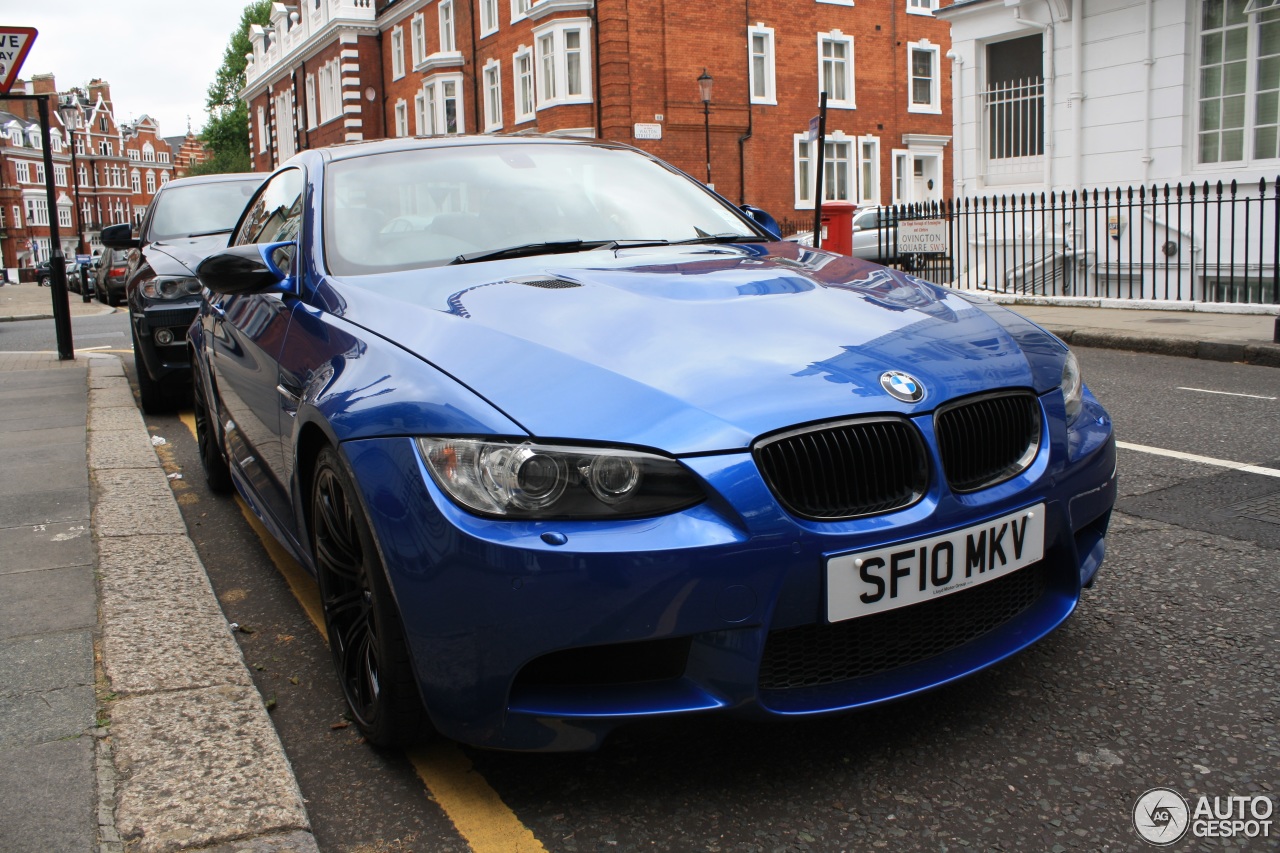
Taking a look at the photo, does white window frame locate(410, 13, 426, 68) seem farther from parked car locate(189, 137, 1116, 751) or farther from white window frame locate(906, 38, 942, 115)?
parked car locate(189, 137, 1116, 751)

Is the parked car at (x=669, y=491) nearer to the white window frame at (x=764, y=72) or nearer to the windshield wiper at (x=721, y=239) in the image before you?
the windshield wiper at (x=721, y=239)

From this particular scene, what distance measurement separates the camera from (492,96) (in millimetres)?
37281

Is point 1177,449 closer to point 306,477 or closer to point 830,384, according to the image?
point 830,384

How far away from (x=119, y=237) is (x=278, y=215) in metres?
5.79

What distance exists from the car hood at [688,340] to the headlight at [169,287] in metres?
5.00

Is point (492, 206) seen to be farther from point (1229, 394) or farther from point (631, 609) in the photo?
point (1229, 394)

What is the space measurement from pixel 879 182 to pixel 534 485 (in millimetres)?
34691

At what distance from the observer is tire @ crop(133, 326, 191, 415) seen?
7.90m

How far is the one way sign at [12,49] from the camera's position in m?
10.5

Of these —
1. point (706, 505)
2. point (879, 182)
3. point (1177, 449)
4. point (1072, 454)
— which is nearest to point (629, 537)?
point (706, 505)

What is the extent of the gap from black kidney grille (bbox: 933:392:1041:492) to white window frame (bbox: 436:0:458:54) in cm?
3923

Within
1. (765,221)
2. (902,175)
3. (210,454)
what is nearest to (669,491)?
(765,221)

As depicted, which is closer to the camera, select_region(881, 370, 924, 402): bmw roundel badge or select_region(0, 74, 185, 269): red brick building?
select_region(881, 370, 924, 402): bmw roundel badge

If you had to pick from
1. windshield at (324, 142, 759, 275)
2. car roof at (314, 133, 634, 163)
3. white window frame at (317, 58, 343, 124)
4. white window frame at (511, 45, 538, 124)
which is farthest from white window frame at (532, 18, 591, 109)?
windshield at (324, 142, 759, 275)
